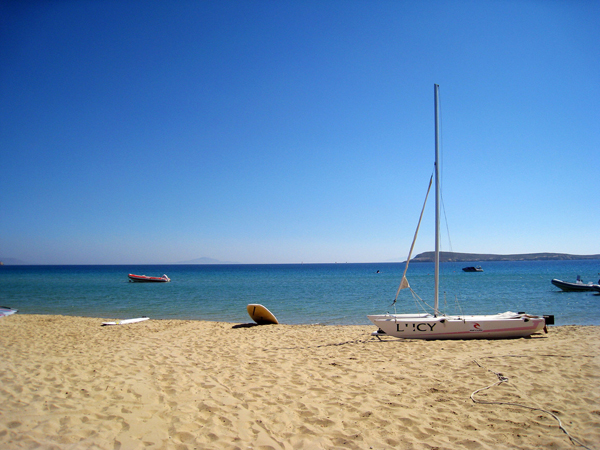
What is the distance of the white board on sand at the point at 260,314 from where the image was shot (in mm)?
15094

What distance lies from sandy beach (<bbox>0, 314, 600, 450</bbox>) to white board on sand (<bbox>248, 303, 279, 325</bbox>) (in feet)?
15.8

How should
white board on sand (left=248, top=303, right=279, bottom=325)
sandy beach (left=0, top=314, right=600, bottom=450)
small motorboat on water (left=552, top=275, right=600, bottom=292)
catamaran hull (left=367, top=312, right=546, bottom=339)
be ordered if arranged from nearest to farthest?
sandy beach (left=0, top=314, right=600, bottom=450) → catamaran hull (left=367, top=312, right=546, bottom=339) → white board on sand (left=248, top=303, right=279, bottom=325) → small motorboat on water (left=552, top=275, right=600, bottom=292)

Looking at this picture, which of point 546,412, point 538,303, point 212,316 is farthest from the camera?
point 538,303

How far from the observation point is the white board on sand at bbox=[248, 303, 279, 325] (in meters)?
15.1

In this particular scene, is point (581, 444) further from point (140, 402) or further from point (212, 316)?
point (212, 316)

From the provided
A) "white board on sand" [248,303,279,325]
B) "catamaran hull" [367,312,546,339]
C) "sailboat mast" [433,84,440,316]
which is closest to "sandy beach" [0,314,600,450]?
"catamaran hull" [367,312,546,339]

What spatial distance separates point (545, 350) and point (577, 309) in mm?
15622

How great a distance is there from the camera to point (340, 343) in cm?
1058

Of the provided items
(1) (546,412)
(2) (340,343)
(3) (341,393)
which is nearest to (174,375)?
(3) (341,393)

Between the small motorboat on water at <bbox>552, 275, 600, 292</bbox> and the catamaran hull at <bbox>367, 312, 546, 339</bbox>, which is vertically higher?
the catamaran hull at <bbox>367, 312, 546, 339</bbox>

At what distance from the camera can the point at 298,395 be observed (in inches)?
233

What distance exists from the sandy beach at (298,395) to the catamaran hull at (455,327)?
41 centimetres

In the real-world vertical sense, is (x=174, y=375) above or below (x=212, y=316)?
above

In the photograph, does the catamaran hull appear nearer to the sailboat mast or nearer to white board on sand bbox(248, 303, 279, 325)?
the sailboat mast
